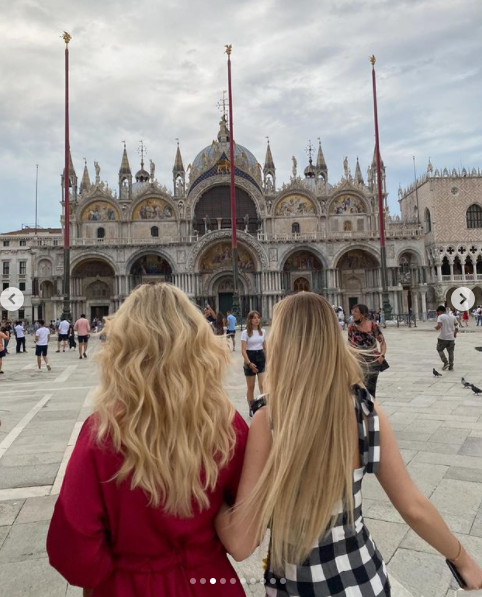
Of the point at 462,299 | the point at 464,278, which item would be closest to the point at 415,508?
the point at 462,299

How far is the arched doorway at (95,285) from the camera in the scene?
3778cm

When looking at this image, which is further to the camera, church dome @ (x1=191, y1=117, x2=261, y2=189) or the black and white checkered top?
church dome @ (x1=191, y1=117, x2=261, y2=189)

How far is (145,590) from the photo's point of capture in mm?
1390

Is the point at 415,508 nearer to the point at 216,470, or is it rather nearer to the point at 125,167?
the point at 216,470

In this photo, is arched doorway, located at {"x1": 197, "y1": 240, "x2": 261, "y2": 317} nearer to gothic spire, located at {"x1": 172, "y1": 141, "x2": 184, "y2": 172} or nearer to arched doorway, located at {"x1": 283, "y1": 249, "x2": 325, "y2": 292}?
arched doorway, located at {"x1": 283, "y1": 249, "x2": 325, "y2": 292}

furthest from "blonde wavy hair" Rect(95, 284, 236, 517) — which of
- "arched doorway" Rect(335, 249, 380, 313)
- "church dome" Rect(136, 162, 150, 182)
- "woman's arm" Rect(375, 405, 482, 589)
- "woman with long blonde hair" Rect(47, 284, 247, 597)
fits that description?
"church dome" Rect(136, 162, 150, 182)

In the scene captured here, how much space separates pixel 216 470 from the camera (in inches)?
58.4

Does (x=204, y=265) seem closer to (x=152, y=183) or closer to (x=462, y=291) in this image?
(x=152, y=183)

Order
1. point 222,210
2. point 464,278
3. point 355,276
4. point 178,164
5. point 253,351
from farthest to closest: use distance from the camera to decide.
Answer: point 178,164 → point 464,278 → point 222,210 → point 355,276 → point 253,351

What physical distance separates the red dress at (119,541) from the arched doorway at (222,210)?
38.8 m

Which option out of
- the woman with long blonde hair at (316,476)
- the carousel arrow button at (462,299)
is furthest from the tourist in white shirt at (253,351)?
the carousel arrow button at (462,299)

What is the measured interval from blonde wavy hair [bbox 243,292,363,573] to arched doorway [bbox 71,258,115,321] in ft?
123

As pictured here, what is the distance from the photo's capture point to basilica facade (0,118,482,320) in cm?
3716

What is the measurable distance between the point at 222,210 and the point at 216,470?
39.3 metres
